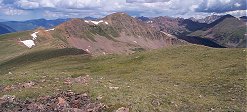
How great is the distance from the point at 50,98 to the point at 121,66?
33.0m

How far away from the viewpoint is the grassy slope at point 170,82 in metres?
32.0

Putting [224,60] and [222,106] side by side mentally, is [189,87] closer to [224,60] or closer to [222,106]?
[222,106]

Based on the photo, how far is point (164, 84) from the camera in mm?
42844

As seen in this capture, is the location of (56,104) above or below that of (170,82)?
above

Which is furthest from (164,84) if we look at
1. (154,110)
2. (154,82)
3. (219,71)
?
(154,110)

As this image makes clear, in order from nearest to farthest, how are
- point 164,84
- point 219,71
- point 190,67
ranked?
point 164,84
point 219,71
point 190,67

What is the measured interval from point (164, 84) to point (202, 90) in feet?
17.1

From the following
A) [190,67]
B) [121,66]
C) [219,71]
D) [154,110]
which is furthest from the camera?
[121,66]

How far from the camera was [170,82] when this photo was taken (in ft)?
148

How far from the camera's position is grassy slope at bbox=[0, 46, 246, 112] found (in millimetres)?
31969

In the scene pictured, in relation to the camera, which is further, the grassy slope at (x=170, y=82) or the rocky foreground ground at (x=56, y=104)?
the grassy slope at (x=170, y=82)

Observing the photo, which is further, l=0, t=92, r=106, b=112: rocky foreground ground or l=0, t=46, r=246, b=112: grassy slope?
l=0, t=46, r=246, b=112: grassy slope

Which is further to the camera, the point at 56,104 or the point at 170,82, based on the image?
the point at 170,82

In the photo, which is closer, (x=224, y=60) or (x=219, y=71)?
(x=219, y=71)
